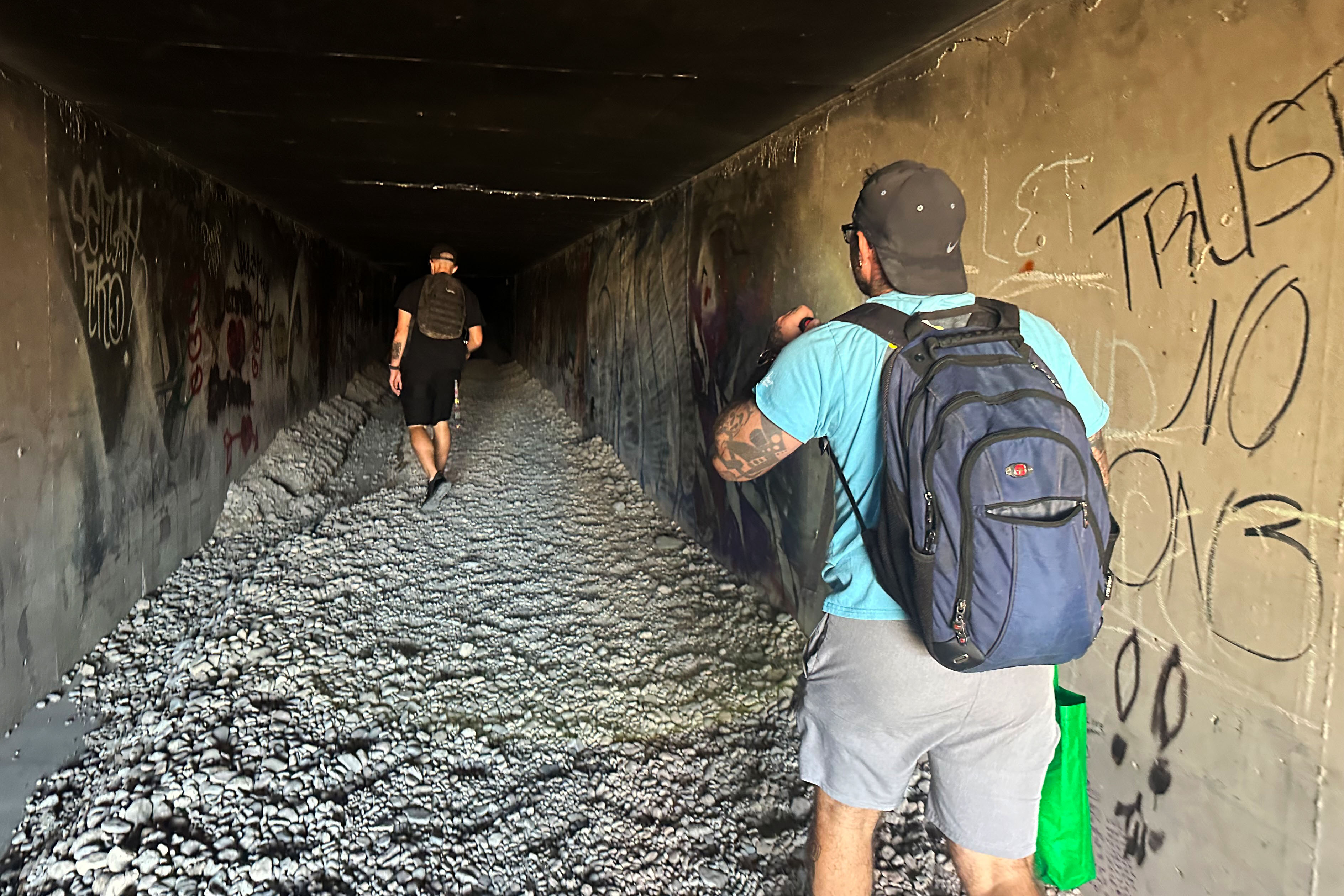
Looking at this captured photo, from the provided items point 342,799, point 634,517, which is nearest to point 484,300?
point 634,517

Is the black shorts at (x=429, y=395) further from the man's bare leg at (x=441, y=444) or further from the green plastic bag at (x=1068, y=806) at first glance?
the green plastic bag at (x=1068, y=806)

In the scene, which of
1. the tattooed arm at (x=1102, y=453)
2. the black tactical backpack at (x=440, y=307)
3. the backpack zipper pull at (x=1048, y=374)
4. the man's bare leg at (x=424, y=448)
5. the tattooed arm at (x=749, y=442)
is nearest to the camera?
the backpack zipper pull at (x=1048, y=374)

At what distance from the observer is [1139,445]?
1.75 m

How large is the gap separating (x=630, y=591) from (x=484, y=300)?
1641 cm

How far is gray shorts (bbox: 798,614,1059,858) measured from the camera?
54.8 inches

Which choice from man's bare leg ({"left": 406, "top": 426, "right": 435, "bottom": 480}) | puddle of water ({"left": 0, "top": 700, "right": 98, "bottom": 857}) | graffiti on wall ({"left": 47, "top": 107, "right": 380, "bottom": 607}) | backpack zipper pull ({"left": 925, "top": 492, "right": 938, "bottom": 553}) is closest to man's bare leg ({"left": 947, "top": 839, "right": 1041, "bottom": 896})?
backpack zipper pull ({"left": 925, "top": 492, "right": 938, "bottom": 553})

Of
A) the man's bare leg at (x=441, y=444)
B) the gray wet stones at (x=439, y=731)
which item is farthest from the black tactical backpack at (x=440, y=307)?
the gray wet stones at (x=439, y=731)

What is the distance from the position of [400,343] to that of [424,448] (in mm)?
729

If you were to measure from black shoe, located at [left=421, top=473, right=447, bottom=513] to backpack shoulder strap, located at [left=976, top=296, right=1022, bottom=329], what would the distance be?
422 centimetres

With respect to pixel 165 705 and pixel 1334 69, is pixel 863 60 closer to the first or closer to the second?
pixel 1334 69

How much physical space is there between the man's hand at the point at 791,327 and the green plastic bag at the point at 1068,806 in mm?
928

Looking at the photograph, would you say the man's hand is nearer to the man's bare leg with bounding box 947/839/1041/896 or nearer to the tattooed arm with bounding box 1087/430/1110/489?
the tattooed arm with bounding box 1087/430/1110/489

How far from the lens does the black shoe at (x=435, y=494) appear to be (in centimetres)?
509


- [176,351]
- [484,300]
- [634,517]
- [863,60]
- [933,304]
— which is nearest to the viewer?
[933,304]
